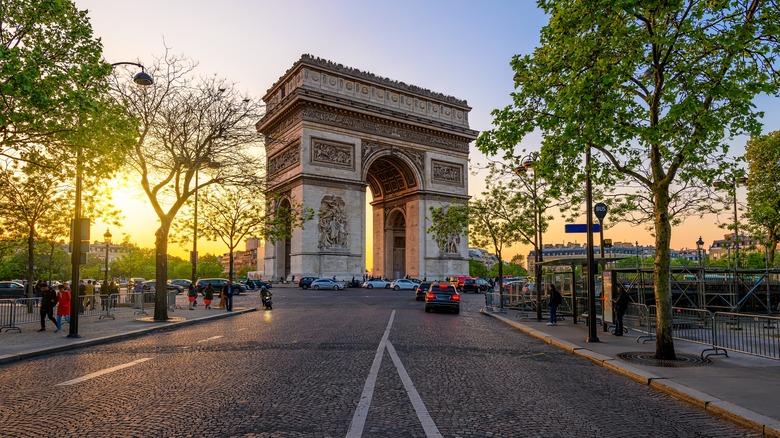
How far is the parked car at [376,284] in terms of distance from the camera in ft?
165

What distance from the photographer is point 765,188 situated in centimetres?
3027

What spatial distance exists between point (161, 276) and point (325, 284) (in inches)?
993

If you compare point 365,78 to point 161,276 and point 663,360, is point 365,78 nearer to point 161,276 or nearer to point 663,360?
point 161,276

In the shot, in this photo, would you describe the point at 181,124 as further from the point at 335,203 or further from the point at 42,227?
the point at 335,203

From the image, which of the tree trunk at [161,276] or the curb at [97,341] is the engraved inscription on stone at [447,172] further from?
the tree trunk at [161,276]

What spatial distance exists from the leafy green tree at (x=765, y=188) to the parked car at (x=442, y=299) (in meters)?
15.8

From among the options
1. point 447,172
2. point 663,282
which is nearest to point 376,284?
point 447,172

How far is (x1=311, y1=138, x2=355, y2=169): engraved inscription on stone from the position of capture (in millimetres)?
49256

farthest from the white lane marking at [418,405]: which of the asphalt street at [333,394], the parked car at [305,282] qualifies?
the parked car at [305,282]

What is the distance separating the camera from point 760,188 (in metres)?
31.7

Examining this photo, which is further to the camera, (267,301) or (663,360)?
(267,301)

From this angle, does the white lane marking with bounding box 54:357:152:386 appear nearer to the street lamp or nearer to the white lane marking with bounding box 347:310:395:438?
the white lane marking with bounding box 347:310:395:438

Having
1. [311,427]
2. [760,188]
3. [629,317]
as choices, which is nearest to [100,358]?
[311,427]

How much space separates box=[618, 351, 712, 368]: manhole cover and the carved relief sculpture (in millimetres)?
38716
